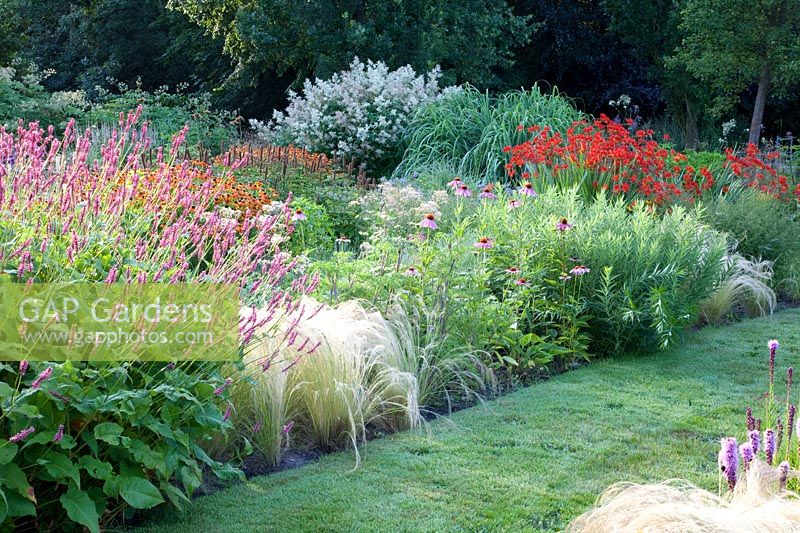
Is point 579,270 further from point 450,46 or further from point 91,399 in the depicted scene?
point 450,46

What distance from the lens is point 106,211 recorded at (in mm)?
3422

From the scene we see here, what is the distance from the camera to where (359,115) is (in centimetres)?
1235

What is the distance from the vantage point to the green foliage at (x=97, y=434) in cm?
266

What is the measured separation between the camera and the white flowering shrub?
40.5ft

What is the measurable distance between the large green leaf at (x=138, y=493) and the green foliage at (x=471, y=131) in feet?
23.1

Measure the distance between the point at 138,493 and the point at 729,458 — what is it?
6.46 feet

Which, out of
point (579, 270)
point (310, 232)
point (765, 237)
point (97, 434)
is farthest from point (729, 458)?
point (765, 237)

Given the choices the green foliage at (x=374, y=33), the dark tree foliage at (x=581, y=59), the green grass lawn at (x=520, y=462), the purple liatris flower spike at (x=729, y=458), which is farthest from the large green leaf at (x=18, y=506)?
the dark tree foliage at (x=581, y=59)

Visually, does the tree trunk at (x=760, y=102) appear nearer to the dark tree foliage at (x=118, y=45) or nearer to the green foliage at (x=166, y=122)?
the green foliage at (x=166, y=122)

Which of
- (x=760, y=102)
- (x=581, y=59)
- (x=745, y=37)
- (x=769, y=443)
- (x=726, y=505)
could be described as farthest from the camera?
(x=581, y=59)

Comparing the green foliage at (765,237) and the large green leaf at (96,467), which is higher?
the green foliage at (765,237)

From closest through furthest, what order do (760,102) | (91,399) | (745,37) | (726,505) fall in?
(91,399) → (726,505) → (745,37) → (760,102)

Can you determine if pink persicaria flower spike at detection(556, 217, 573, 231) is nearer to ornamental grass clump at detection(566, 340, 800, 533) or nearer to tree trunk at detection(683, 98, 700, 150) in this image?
ornamental grass clump at detection(566, 340, 800, 533)

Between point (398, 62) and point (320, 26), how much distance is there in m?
1.66
